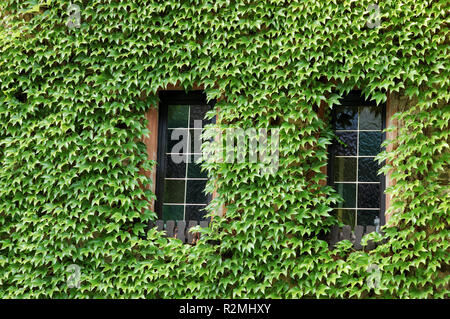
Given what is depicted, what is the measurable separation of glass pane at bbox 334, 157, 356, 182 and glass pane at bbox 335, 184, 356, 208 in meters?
0.07

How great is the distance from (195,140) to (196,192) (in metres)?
0.59

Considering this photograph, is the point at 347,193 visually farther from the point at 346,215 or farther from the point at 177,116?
the point at 177,116

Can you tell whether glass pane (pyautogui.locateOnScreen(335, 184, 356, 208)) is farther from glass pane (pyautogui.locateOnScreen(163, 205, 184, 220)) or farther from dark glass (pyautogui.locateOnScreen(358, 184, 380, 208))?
glass pane (pyautogui.locateOnScreen(163, 205, 184, 220))

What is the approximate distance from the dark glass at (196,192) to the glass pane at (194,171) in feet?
0.22

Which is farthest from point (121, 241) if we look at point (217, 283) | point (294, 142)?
point (294, 142)

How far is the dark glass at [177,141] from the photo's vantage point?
5418 millimetres

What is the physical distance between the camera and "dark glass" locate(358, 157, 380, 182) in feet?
16.6

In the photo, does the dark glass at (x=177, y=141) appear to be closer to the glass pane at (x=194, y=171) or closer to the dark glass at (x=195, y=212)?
the glass pane at (x=194, y=171)

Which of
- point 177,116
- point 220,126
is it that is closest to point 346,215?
point 220,126

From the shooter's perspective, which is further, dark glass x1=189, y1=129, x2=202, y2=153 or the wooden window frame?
dark glass x1=189, y1=129, x2=202, y2=153

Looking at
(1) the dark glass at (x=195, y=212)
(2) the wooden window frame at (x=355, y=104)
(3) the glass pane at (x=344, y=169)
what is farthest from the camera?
(1) the dark glass at (x=195, y=212)

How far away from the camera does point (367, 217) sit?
197 inches

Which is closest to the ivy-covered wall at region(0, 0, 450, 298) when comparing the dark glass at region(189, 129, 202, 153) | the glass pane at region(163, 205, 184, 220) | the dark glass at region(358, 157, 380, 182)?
the dark glass at region(358, 157, 380, 182)

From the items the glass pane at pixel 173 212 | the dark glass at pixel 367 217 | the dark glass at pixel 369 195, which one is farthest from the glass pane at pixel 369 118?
the glass pane at pixel 173 212
